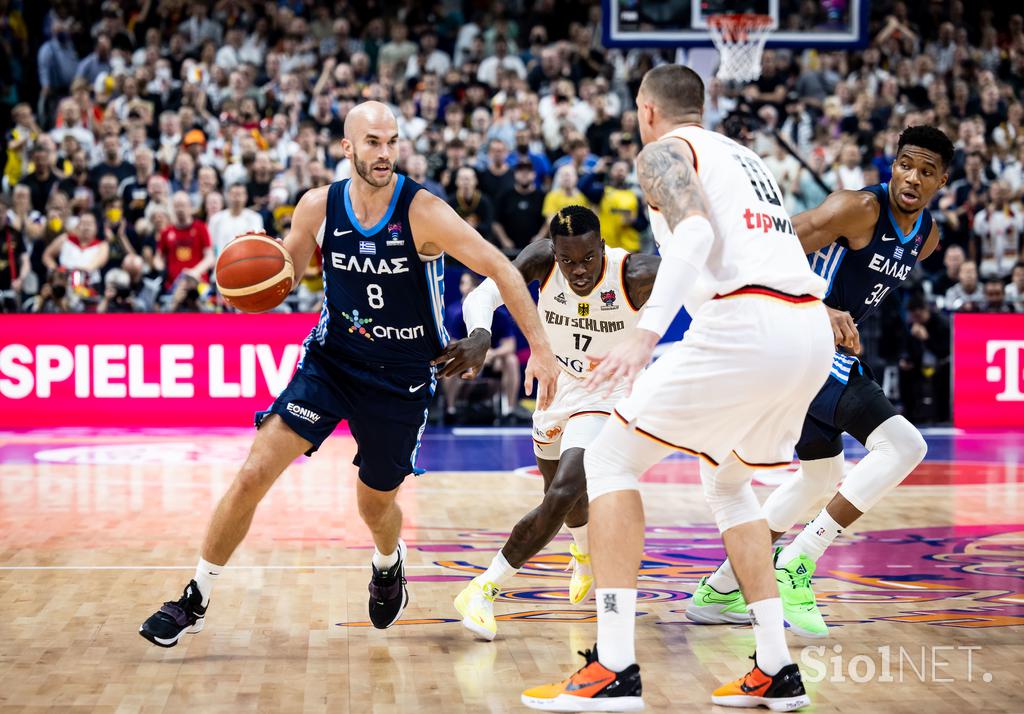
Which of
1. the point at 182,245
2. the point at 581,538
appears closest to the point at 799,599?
the point at 581,538

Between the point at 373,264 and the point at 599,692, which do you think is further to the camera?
the point at 373,264

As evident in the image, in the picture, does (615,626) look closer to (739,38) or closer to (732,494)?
(732,494)

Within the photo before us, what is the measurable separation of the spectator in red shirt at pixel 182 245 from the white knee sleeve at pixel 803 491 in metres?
9.33

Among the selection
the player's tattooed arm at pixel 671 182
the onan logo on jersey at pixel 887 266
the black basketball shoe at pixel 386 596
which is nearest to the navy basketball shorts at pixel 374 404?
the black basketball shoe at pixel 386 596

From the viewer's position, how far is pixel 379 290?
5625 millimetres

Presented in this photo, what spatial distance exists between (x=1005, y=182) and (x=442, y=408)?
716cm

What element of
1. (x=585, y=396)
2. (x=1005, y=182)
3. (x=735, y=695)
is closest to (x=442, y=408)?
(x=1005, y=182)

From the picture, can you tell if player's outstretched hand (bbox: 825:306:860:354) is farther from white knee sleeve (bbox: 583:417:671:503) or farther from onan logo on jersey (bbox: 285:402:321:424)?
onan logo on jersey (bbox: 285:402:321:424)

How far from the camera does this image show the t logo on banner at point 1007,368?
45.0 ft

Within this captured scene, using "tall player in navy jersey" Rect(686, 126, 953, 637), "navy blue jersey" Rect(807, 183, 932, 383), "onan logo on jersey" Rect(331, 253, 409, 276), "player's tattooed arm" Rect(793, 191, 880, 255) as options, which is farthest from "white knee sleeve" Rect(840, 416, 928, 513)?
"onan logo on jersey" Rect(331, 253, 409, 276)

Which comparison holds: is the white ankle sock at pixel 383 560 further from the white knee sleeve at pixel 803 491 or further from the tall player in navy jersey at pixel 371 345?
the white knee sleeve at pixel 803 491

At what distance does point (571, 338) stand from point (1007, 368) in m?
8.79

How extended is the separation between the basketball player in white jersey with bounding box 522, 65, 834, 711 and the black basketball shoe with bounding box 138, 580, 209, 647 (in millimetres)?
1595

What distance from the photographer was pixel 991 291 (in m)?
14.3
